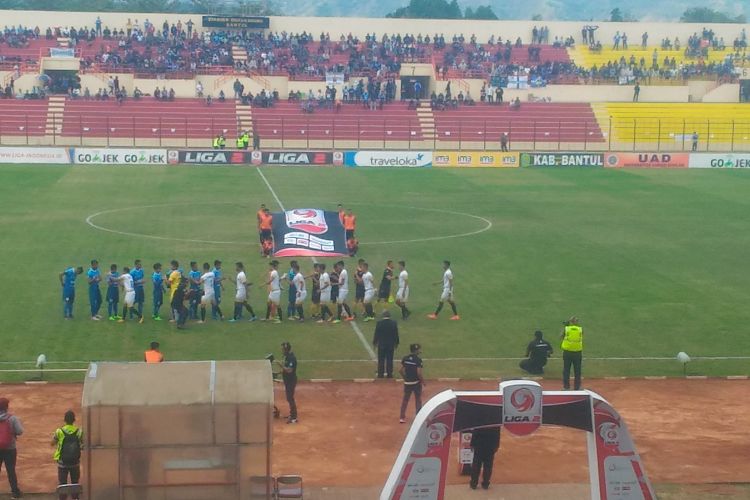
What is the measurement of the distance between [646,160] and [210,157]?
80.2 feet

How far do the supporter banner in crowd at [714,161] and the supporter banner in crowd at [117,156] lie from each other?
2956cm

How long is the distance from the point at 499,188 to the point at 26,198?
21.4 metres

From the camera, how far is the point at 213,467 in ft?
51.3

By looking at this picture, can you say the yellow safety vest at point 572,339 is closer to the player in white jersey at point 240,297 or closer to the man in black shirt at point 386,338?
Result: the man in black shirt at point 386,338

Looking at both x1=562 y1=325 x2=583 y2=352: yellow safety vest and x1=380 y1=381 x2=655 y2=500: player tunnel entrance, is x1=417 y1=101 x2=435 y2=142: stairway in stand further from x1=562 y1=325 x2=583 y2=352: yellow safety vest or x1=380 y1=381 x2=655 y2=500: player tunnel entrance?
x1=380 y1=381 x2=655 y2=500: player tunnel entrance

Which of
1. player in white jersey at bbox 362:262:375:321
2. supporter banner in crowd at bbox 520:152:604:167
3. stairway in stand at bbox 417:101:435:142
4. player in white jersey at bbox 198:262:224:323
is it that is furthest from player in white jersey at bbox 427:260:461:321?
stairway in stand at bbox 417:101:435:142

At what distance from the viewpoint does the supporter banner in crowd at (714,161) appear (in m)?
68.2

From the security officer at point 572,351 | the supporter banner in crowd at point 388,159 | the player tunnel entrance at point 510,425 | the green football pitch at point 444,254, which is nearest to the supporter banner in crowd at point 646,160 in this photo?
the green football pitch at point 444,254

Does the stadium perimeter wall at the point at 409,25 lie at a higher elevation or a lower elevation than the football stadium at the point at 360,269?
higher

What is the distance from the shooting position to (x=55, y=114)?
76062mm

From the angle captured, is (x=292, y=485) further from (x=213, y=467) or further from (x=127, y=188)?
(x=127, y=188)

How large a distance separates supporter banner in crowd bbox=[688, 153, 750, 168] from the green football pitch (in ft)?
12.6

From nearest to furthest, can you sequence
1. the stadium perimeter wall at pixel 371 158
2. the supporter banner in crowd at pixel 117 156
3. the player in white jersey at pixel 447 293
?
the player in white jersey at pixel 447 293 < the stadium perimeter wall at pixel 371 158 < the supporter banner in crowd at pixel 117 156

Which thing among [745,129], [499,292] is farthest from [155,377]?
[745,129]
